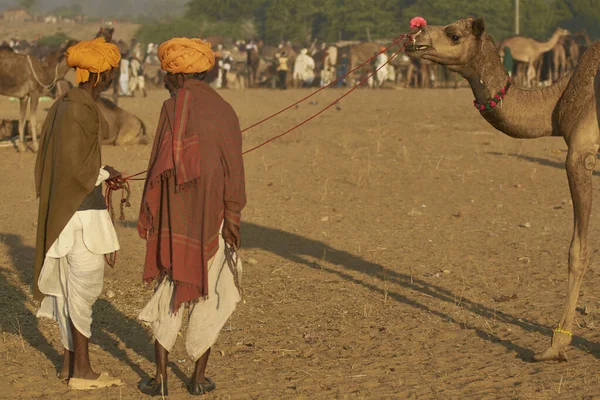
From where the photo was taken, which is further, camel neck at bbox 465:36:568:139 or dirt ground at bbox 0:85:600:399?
camel neck at bbox 465:36:568:139

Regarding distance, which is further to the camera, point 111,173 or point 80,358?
point 111,173

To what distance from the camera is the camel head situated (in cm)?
596

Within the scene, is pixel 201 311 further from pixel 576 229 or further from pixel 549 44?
pixel 549 44

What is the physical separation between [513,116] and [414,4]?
6203 centimetres

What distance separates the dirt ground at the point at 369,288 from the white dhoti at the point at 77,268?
430mm

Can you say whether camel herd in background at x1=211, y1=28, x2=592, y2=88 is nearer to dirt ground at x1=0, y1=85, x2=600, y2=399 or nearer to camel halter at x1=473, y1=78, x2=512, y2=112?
dirt ground at x1=0, y1=85, x2=600, y2=399

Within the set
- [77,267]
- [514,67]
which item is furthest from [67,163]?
[514,67]

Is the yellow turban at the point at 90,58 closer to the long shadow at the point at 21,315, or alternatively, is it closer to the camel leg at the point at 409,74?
the long shadow at the point at 21,315

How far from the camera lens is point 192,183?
491 centimetres

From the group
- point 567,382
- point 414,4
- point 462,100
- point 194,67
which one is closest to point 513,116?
point 567,382

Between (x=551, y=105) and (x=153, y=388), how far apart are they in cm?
295

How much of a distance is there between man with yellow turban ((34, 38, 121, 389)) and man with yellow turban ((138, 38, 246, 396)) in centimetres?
33

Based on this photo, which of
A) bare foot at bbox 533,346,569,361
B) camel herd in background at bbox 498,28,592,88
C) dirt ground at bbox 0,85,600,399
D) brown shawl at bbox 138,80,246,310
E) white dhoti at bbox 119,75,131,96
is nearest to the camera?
brown shawl at bbox 138,80,246,310

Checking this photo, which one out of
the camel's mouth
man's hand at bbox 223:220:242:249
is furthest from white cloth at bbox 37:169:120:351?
the camel's mouth
